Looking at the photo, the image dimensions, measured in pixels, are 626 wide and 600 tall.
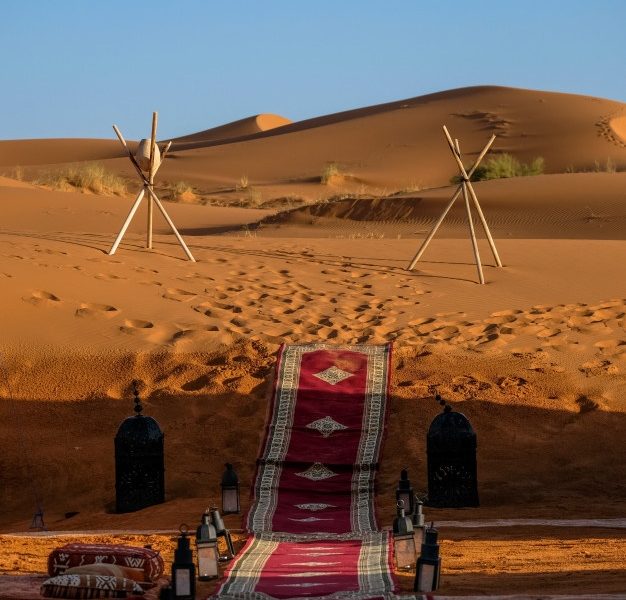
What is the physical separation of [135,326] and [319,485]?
366 cm

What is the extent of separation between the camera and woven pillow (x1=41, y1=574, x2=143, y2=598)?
539 cm

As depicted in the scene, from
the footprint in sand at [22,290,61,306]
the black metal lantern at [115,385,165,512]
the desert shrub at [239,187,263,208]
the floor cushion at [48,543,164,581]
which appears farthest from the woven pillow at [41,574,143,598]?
the desert shrub at [239,187,263,208]

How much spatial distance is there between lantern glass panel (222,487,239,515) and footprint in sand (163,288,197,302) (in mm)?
4832

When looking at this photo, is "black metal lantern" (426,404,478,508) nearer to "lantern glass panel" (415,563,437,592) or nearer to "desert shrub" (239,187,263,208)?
"lantern glass panel" (415,563,437,592)

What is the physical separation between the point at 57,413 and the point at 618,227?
47.4 ft

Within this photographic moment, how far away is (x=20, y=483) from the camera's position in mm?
9281

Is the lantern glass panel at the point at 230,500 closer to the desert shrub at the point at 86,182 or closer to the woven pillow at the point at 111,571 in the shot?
the woven pillow at the point at 111,571

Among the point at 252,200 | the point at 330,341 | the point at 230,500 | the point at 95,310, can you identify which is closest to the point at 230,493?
the point at 230,500

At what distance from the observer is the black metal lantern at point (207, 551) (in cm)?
616

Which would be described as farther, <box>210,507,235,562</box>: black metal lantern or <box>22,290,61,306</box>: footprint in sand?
<box>22,290,61,306</box>: footprint in sand

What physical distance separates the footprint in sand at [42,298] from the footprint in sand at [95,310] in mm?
278

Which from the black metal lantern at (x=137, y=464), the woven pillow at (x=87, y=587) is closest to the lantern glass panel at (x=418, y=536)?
the woven pillow at (x=87, y=587)

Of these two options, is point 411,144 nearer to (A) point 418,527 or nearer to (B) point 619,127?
(B) point 619,127

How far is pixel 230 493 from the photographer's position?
8227 mm
